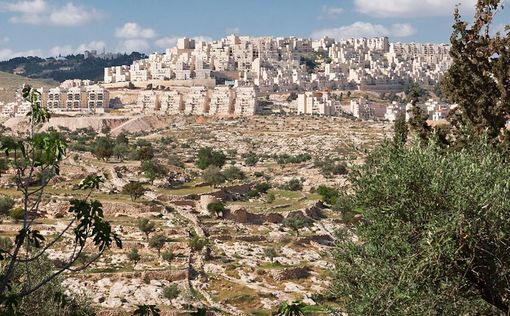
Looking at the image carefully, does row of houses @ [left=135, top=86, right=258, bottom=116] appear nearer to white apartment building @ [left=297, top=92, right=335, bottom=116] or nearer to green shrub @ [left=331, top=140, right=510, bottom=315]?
white apartment building @ [left=297, top=92, right=335, bottom=116]

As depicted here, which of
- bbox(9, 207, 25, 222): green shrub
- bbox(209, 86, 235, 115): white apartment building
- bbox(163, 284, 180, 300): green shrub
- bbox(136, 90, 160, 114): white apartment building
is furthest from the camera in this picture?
bbox(136, 90, 160, 114): white apartment building

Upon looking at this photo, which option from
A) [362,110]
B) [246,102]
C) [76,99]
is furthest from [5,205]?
[362,110]

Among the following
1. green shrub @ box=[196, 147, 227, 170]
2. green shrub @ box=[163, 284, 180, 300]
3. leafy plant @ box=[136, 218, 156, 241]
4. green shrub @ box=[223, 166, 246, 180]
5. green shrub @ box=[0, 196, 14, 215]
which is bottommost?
green shrub @ box=[163, 284, 180, 300]

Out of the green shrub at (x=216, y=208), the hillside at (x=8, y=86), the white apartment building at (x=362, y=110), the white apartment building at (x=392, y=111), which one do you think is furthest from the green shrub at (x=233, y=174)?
the hillside at (x=8, y=86)

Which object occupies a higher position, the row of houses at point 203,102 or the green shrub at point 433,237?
the row of houses at point 203,102

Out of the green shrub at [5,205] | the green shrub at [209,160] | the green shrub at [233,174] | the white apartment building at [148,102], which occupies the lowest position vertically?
the green shrub at [5,205]

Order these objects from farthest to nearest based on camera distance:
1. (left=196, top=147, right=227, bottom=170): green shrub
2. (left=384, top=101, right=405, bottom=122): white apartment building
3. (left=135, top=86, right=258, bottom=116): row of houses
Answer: (left=384, top=101, right=405, bottom=122): white apartment building, (left=135, top=86, right=258, bottom=116): row of houses, (left=196, top=147, right=227, bottom=170): green shrub

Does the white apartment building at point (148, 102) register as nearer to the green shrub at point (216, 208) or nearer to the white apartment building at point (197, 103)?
the white apartment building at point (197, 103)

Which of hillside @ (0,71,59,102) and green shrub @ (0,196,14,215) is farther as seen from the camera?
hillside @ (0,71,59,102)

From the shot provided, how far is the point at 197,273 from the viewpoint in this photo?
2669 cm

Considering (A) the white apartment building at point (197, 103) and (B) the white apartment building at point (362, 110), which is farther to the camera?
(B) the white apartment building at point (362, 110)

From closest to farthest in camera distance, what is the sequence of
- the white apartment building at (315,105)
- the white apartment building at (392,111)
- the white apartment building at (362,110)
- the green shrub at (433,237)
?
the green shrub at (433,237)
the white apartment building at (315,105)
the white apartment building at (392,111)
the white apartment building at (362,110)

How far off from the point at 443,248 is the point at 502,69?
7.37 m

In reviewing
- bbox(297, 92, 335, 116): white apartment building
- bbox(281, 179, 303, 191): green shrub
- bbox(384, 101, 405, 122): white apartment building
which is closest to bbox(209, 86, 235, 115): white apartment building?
bbox(297, 92, 335, 116): white apartment building
